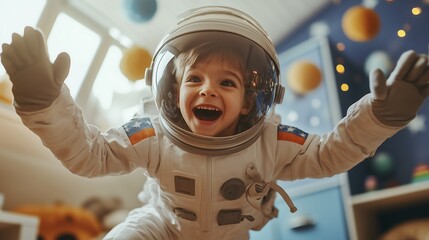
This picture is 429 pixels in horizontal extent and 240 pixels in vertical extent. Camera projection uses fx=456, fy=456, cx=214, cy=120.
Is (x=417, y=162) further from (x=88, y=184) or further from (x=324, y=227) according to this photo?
(x=88, y=184)

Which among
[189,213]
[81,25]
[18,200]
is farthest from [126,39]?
[189,213]

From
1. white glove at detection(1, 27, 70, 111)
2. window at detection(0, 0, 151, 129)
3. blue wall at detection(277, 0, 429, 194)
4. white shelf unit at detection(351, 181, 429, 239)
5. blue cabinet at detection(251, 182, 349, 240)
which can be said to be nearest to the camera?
white glove at detection(1, 27, 70, 111)

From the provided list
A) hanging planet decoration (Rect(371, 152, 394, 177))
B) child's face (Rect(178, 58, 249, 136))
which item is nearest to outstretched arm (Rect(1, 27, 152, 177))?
child's face (Rect(178, 58, 249, 136))

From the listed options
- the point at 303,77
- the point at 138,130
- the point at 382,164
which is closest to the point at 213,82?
the point at 138,130

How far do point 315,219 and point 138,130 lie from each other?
1.10 metres

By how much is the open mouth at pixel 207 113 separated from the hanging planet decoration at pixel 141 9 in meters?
0.72

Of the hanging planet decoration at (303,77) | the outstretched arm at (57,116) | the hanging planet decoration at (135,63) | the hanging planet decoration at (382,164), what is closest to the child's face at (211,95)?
the outstretched arm at (57,116)

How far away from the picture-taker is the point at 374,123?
62 cm

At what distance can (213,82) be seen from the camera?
0.63 meters

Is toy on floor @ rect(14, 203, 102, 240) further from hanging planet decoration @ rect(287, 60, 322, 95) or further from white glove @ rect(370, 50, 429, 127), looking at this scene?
white glove @ rect(370, 50, 429, 127)

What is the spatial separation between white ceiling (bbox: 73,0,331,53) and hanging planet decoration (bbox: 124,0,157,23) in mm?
226

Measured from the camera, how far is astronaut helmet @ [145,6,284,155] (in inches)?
25.0

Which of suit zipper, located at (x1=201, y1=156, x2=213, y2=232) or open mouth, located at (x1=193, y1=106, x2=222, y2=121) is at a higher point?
open mouth, located at (x1=193, y1=106, x2=222, y2=121)

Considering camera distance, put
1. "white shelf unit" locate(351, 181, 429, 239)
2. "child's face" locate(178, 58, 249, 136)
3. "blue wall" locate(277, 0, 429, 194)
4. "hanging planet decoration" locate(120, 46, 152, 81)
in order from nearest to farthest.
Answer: "child's face" locate(178, 58, 249, 136), "hanging planet decoration" locate(120, 46, 152, 81), "blue wall" locate(277, 0, 429, 194), "white shelf unit" locate(351, 181, 429, 239)
